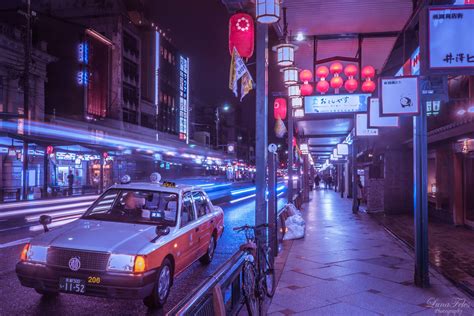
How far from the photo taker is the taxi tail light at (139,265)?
17.9ft

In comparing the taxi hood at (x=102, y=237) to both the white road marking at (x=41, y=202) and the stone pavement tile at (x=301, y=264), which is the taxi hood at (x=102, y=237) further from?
the white road marking at (x=41, y=202)

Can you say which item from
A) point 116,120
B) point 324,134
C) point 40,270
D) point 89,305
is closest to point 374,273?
point 89,305

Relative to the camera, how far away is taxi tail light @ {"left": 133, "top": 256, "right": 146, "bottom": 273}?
544 cm

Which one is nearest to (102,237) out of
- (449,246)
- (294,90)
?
(449,246)

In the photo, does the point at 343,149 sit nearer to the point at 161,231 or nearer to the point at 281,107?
the point at 281,107

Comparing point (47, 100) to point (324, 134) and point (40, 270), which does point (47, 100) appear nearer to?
point (324, 134)

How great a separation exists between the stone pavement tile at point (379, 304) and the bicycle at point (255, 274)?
1170 millimetres

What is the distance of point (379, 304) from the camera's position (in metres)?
6.03

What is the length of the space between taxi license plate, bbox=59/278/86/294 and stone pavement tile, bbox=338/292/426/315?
3.73 metres

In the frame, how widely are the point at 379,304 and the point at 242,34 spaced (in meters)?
5.98

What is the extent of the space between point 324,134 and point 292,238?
18311mm

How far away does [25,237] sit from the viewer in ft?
39.2

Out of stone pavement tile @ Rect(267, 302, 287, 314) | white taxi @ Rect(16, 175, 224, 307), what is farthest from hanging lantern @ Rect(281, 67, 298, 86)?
stone pavement tile @ Rect(267, 302, 287, 314)

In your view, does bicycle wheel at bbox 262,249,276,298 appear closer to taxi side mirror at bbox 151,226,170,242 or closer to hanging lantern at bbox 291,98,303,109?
taxi side mirror at bbox 151,226,170,242
